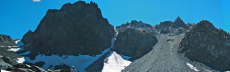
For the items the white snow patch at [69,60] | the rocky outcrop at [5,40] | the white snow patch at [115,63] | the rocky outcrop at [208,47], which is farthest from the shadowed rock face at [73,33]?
the rocky outcrop at [208,47]

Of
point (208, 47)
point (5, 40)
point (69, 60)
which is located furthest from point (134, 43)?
point (5, 40)

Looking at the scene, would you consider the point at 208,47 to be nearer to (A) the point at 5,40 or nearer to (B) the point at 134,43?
(B) the point at 134,43

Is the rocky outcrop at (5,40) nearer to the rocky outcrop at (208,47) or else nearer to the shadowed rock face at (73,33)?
the shadowed rock face at (73,33)

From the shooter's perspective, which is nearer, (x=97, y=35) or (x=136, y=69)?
(x=136, y=69)

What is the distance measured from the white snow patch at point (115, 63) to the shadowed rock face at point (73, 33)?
697 inches

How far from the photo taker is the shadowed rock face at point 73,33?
150413mm

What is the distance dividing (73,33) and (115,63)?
46.1 m

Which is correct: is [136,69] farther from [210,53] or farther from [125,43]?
[125,43]

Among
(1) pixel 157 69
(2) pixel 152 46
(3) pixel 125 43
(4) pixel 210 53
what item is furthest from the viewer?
(3) pixel 125 43

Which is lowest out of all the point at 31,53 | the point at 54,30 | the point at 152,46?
the point at 152,46

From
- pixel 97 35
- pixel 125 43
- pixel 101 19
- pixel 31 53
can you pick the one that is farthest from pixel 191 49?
pixel 31 53

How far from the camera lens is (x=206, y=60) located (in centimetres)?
10925

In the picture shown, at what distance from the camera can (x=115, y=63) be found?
407ft

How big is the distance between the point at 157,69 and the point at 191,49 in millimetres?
27977
